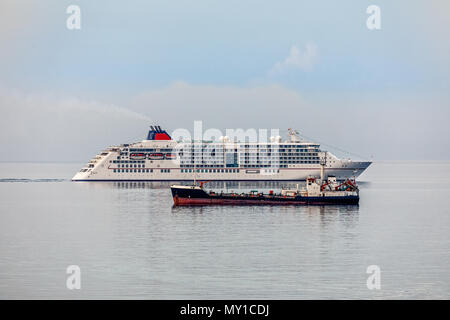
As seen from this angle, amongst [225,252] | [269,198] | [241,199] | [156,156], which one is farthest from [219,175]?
[225,252]

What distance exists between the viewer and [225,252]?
39.4 m

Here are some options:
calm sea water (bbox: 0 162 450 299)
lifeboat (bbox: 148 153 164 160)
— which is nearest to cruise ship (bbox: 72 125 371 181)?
lifeboat (bbox: 148 153 164 160)

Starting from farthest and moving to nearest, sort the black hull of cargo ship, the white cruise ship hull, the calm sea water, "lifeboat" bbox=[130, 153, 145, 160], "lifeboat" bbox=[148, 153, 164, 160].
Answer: "lifeboat" bbox=[148, 153, 164, 160]
"lifeboat" bbox=[130, 153, 145, 160]
the white cruise ship hull
the black hull of cargo ship
the calm sea water

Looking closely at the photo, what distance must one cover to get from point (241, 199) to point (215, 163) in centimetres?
5583

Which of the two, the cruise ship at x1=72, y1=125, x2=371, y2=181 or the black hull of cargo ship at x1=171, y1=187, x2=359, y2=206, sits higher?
the cruise ship at x1=72, y1=125, x2=371, y2=181

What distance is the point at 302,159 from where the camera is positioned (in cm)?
12606

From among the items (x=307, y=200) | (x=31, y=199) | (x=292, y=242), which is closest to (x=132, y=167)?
(x=31, y=199)

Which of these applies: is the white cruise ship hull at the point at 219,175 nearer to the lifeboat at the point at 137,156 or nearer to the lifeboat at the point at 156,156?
the lifeboat at the point at 156,156

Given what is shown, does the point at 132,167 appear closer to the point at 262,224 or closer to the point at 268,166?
the point at 268,166

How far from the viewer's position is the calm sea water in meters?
30.6

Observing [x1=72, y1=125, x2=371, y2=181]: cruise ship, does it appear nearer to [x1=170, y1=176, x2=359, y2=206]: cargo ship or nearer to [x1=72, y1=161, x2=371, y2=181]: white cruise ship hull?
[x1=72, y1=161, x2=371, y2=181]: white cruise ship hull

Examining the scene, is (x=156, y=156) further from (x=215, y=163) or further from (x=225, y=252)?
(x=225, y=252)

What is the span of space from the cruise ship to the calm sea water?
185 feet

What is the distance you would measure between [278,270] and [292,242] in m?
9.48
